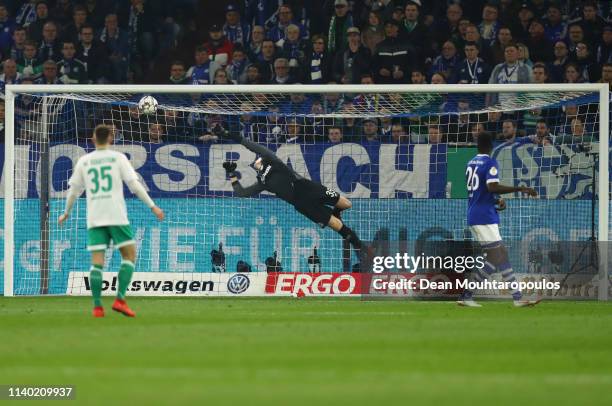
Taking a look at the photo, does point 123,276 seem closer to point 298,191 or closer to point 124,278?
point 124,278

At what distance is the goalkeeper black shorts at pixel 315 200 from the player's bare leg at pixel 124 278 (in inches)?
254

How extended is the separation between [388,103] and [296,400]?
45.1 ft

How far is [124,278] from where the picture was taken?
13992 millimetres

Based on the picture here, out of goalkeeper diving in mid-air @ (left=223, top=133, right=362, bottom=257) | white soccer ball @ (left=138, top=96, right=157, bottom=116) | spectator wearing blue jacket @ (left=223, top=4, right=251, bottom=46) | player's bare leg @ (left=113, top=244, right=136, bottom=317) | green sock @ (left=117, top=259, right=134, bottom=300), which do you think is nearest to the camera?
player's bare leg @ (left=113, top=244, right=136, bottom=317)

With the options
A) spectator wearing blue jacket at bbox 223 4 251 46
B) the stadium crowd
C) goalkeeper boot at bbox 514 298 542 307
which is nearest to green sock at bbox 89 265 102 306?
goalkeeper boot at bbox 514 298 542 307

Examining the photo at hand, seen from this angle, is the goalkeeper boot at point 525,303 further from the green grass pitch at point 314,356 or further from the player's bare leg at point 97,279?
the player's bare leg at point 97,279

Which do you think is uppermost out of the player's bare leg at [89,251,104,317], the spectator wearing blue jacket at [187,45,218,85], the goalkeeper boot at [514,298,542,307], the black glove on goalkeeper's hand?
the spectator wearing blue jacket at [187,45,218,85]

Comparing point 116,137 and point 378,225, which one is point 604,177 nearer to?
point 378,225

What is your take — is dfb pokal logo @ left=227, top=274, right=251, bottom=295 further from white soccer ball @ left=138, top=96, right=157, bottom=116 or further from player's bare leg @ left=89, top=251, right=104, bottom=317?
player's bare leg @ left=89, top=251, right=104, bottom=317

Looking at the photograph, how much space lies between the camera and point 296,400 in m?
7.41

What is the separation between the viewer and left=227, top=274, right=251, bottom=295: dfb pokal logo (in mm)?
20016

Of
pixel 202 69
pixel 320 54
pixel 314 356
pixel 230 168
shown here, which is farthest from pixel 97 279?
pixel 202 69

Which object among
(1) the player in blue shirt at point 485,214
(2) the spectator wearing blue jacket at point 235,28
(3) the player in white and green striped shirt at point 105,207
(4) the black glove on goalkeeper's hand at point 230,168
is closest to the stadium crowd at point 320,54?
(2) the spectator wearing blue jacket at point 235,28

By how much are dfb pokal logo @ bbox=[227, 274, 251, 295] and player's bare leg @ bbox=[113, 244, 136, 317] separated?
590 centimetres
